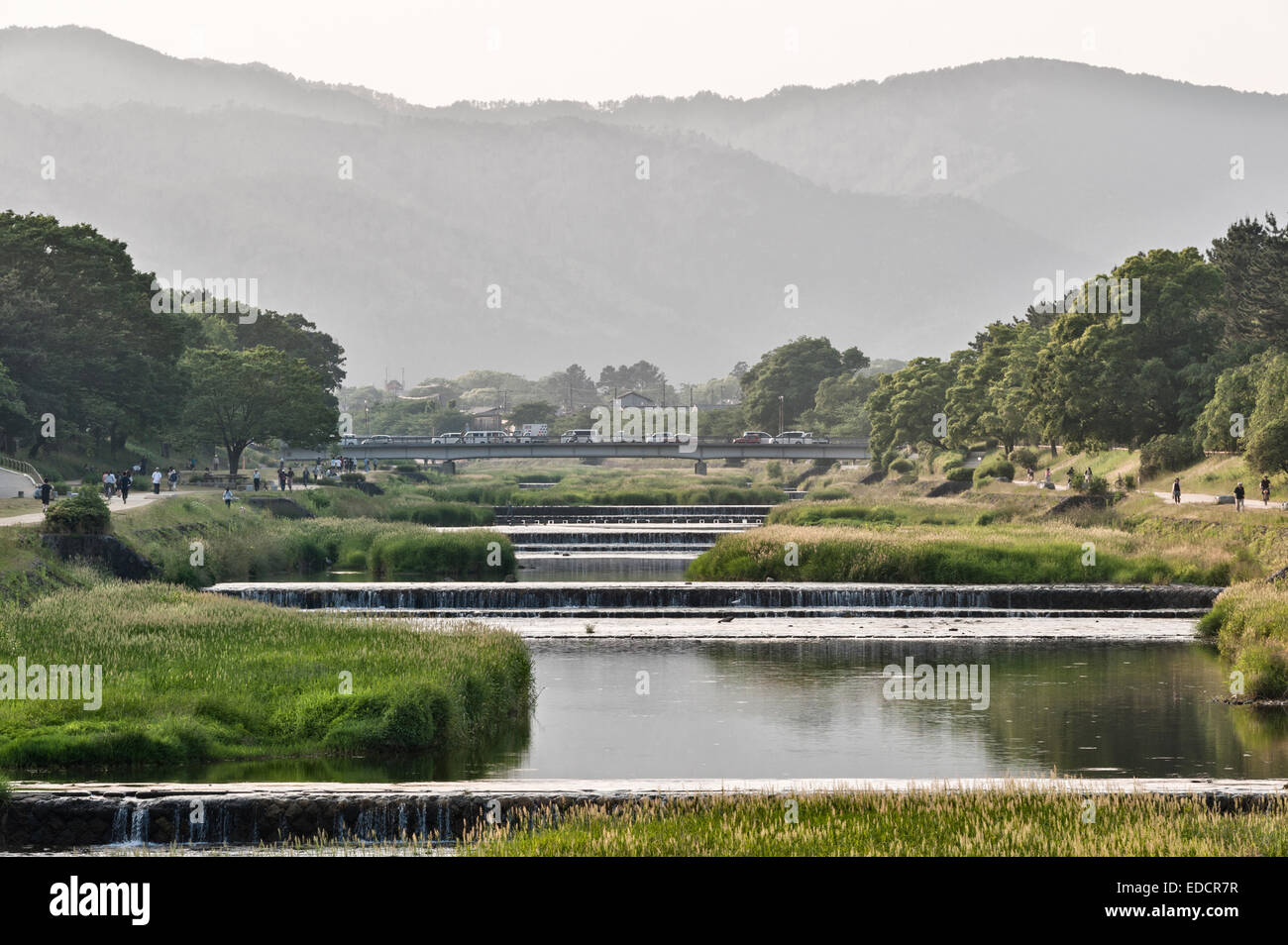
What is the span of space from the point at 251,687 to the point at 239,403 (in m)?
86.6

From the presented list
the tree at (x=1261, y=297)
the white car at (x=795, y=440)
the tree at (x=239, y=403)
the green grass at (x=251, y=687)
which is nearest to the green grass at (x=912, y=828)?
the green grass at (x=251, y=687)

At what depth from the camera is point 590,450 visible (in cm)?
16425

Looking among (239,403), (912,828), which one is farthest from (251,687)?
(239,403)

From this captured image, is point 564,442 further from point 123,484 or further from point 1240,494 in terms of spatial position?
point 1240,494

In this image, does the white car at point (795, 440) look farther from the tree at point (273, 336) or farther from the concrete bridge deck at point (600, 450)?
the tree at point (273, 336)

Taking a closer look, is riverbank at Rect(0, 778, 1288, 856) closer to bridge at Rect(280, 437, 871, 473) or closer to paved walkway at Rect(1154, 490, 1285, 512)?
paved walkway at Rect(1154, 490, 1285, 512)

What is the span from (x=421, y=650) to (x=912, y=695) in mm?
13118

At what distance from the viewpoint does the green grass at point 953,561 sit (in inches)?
2394

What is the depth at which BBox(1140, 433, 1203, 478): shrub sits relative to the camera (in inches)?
3856

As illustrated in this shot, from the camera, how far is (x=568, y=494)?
13025 cm

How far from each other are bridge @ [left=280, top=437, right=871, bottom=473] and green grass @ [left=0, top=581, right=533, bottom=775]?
408 feet

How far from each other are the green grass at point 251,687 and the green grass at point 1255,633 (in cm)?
1898

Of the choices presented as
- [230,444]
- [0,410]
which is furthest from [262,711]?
[230,444]
